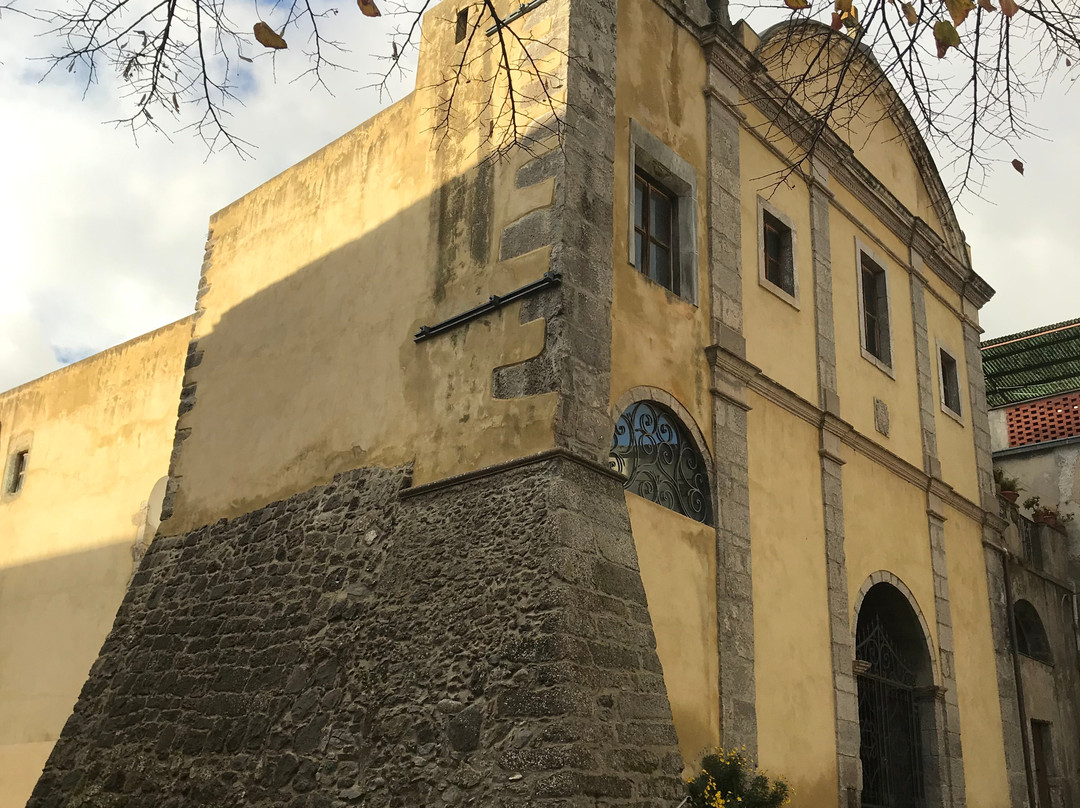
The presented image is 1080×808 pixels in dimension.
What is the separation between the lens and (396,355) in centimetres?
887

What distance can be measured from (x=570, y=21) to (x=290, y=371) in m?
3.93

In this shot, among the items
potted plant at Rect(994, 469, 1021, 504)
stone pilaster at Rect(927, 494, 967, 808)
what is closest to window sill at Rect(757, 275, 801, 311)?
stone pilaster at Rect(927, 494, 967, 808)

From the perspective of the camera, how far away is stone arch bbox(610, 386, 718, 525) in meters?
8.21

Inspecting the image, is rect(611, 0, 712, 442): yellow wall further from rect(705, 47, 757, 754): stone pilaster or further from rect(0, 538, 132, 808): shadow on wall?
rect(0, 538, 132, 808): shadow on wall

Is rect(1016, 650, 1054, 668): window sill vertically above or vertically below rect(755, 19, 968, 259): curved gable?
below

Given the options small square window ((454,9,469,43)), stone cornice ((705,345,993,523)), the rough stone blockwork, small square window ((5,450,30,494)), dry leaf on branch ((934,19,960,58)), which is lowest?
the rough stone blockwork

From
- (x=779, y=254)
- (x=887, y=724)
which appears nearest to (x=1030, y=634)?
(x=887, y=724)

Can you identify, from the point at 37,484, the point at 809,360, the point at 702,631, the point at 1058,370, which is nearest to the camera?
the point at 702,631

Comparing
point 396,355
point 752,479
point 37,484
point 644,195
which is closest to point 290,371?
point 396,355

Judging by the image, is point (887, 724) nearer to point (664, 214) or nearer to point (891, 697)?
point (891, 697)

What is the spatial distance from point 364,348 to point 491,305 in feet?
5.52

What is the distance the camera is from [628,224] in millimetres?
8703

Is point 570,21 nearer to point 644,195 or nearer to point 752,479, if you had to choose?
point 644,195

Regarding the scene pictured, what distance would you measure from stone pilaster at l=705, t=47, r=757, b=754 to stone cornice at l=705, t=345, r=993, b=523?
0.02 meters
